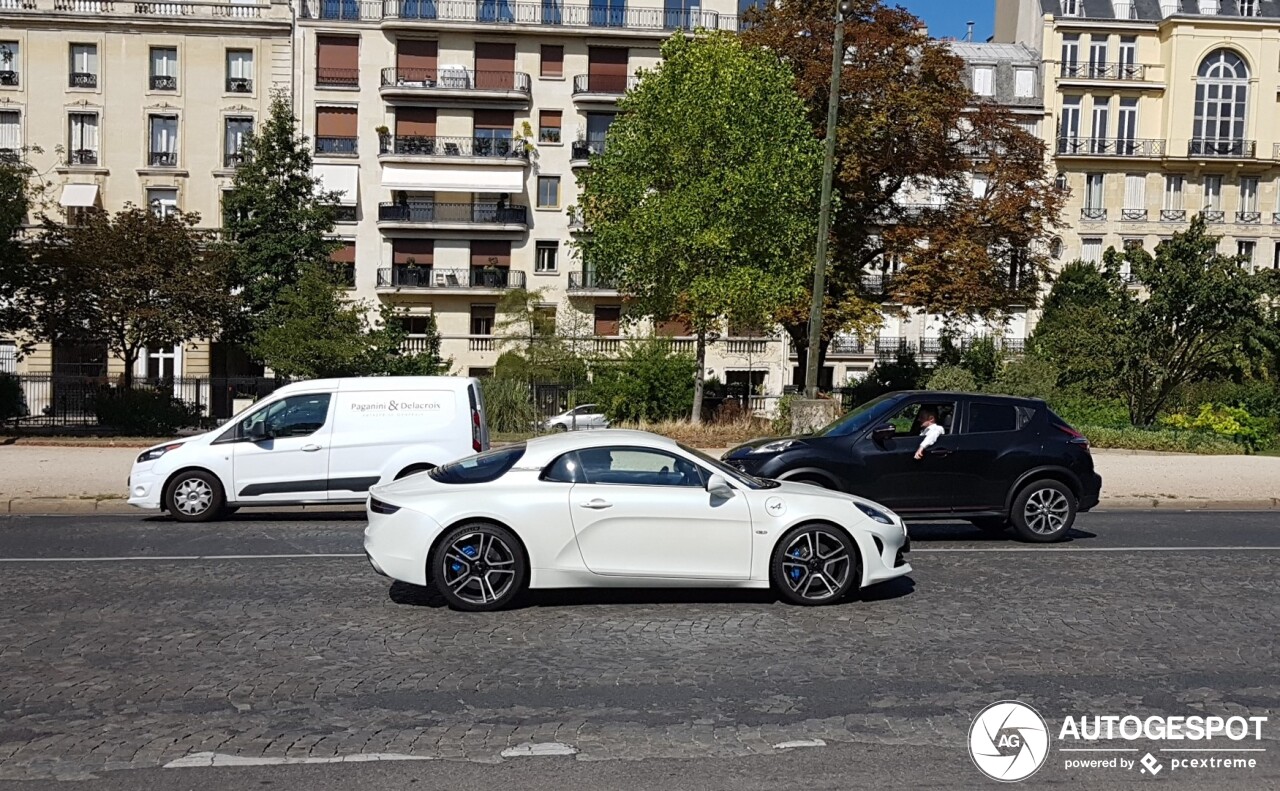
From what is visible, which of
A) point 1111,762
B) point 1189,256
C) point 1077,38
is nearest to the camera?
point 1111,762

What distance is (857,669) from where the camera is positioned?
742cm

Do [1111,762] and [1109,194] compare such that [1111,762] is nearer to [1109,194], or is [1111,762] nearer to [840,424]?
[840,424]

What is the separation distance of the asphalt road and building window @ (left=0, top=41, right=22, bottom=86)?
46.0 m

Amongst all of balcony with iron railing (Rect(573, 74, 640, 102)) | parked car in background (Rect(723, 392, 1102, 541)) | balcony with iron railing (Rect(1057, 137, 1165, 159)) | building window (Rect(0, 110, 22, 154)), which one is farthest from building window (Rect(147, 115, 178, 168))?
parked car in background (Rect(723, 392, 1102, 541))

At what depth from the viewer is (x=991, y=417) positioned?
13047mm

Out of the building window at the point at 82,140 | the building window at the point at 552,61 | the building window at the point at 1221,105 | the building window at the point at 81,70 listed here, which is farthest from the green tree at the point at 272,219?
the building window at the point at 1221,105

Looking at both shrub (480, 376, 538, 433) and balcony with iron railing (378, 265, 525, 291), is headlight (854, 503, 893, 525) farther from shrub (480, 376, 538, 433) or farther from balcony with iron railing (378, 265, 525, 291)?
balcony with iron railing (378, 265, 525, 291)

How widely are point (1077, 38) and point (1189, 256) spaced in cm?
3801

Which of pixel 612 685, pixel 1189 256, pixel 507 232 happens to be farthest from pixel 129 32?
pixel 612 685

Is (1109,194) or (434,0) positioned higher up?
(434,0)

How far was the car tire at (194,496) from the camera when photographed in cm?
1448

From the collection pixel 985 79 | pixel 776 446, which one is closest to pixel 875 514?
pixel 776 446

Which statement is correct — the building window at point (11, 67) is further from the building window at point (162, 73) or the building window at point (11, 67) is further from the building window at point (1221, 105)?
the building window at point (1221, 105)
